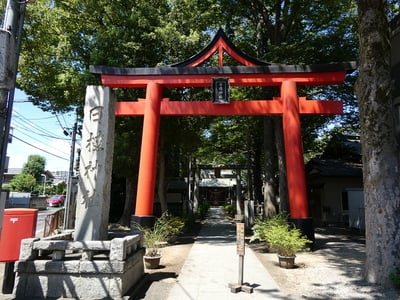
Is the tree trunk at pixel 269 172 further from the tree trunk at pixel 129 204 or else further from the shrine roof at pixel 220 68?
the tree trunk at pixel 129 204

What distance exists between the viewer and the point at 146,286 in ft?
22.5

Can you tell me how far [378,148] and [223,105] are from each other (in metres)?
6.43

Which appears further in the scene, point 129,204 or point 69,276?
point 129,204

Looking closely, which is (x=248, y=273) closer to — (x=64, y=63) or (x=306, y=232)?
(x=306, y=232)

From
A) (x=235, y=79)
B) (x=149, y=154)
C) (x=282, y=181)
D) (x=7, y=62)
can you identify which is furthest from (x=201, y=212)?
(x=7, y=62)

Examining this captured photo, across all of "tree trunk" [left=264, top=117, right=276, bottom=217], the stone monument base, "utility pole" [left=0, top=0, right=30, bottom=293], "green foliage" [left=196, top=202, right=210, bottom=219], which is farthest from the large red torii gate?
"green foliage" [left=196, top=202, right=210, bottom=219]

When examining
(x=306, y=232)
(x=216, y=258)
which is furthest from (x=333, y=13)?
(x=216, y=258)

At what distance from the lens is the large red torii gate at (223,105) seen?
11.9 metres

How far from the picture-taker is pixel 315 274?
7.93m

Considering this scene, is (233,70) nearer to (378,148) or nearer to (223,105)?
(223,105)

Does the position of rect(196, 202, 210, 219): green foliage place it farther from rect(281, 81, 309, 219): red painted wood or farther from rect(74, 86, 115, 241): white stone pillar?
rect(74, 86, 115, 241): white stone pillar

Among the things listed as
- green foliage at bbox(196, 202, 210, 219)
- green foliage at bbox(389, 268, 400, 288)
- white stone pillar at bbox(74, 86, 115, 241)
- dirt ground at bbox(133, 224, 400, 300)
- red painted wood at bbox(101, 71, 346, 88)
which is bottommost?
dirt ground at bbox(133, 224, 400, 300)

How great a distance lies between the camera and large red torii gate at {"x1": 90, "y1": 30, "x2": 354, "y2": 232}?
39.1 ft

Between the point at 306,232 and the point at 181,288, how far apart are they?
581 cm
